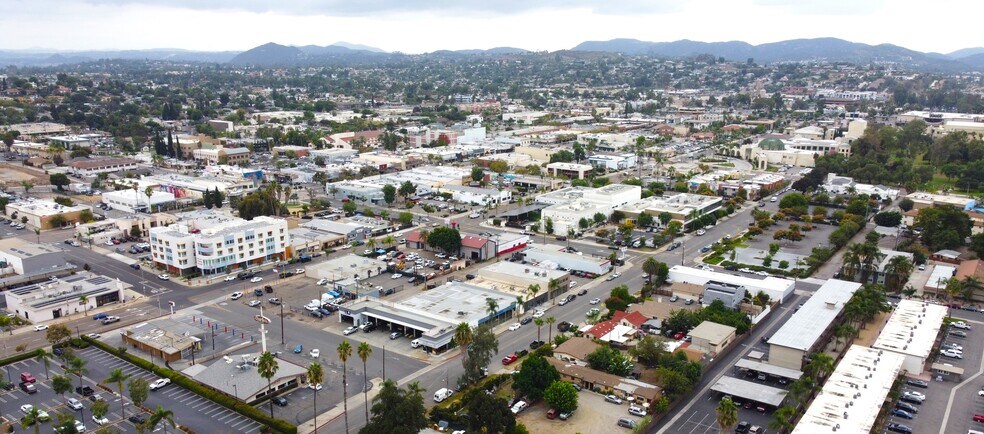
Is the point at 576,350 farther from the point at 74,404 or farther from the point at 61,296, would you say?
the point at 61,296

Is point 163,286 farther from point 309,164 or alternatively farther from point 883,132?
point 883,132

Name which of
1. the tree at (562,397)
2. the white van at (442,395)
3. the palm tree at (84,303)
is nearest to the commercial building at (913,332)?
the tree at (562,397)

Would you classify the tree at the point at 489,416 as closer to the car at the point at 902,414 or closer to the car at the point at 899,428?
the car at the point at 899,428

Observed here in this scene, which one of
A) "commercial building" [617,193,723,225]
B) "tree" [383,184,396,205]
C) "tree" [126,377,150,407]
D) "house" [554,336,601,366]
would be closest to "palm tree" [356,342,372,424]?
"tree" [126,377,150,407]

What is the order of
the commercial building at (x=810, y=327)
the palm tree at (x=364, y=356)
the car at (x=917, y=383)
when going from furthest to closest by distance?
1. the commercial building at (x=810, y=327)
2. the car at (x=917, y=383)
3. the palm tree at (x=364, y=356)

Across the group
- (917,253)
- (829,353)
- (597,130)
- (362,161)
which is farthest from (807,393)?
(597,130)

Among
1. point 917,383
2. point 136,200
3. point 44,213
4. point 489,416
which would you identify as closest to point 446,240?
point 489,416
